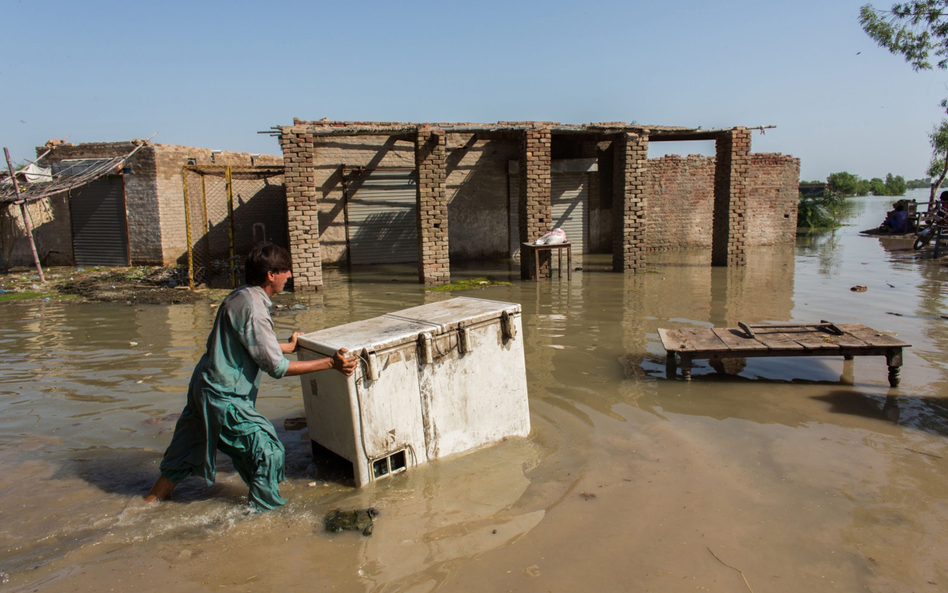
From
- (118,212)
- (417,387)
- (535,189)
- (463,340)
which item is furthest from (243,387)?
(118,212)

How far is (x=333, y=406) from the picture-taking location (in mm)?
3588

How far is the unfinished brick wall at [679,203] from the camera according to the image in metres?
18.8

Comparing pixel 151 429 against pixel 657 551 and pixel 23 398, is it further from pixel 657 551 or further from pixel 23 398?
pixel 657 551

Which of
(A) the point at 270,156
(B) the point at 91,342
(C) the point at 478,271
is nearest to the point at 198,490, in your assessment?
(B) the point at 91,342

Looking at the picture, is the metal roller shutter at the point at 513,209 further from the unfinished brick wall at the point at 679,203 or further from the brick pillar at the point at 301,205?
the brick pillar at the point at 301,205

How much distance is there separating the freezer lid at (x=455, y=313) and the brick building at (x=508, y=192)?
8.00 m

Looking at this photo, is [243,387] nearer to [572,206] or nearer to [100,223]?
[100,223]

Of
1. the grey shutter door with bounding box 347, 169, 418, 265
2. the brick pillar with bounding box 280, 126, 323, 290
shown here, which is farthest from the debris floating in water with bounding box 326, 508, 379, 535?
the grey shutter door with bounding box 347, 169, 418, 265

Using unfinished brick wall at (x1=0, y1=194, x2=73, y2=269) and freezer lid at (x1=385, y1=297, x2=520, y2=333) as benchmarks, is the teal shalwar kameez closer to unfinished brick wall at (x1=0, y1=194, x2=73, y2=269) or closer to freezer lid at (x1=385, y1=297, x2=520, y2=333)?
freezer lid at (x1=385, y1=297, x2=520, y2=333)

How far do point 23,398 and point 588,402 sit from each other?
5.10m

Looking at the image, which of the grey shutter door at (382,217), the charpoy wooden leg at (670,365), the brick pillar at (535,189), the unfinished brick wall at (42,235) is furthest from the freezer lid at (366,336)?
the unfinished brick wall at (42,235)

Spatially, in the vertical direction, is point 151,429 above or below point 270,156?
below

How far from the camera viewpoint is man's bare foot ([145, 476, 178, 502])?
351 centimetres

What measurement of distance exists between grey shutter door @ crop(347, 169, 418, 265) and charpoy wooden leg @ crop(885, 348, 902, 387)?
11.9 m
